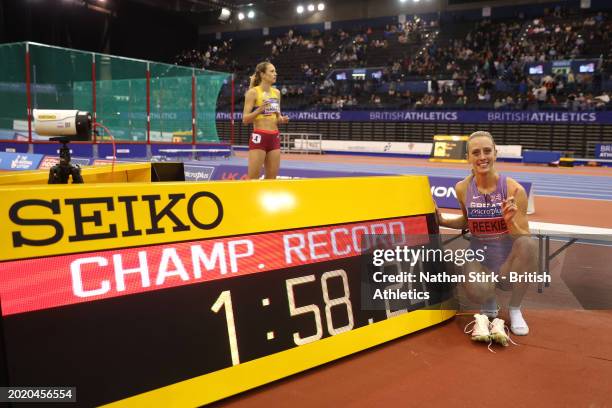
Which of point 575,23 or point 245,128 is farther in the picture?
point 245,128

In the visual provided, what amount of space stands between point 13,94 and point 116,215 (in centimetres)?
1538

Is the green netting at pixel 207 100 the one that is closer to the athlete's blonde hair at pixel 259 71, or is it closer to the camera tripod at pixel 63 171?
the athlete's blonde hair at pixel 259 71

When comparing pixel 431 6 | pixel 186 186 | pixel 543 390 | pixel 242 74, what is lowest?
pixel 543 390

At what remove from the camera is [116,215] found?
80.0 inches

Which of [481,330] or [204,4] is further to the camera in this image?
[204,4]

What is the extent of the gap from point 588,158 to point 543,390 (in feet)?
76.3

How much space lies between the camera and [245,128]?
32.5 meters

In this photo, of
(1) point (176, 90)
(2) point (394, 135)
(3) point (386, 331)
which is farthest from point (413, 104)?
(3) point (386, 331)

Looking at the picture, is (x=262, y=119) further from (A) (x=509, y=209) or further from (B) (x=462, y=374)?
(B) (x=462, y=374)

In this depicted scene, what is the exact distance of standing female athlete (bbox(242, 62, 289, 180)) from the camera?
20.7ft

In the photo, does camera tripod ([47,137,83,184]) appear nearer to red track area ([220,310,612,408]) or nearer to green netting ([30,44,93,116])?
red track area ([220,310,612,408])

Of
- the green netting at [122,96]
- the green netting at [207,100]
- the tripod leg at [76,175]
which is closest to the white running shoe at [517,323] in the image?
the tripod leg at [76,175]

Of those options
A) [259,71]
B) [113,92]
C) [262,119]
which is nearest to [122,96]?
[113,92]

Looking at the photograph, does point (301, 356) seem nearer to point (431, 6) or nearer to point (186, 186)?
point (186, 186)
